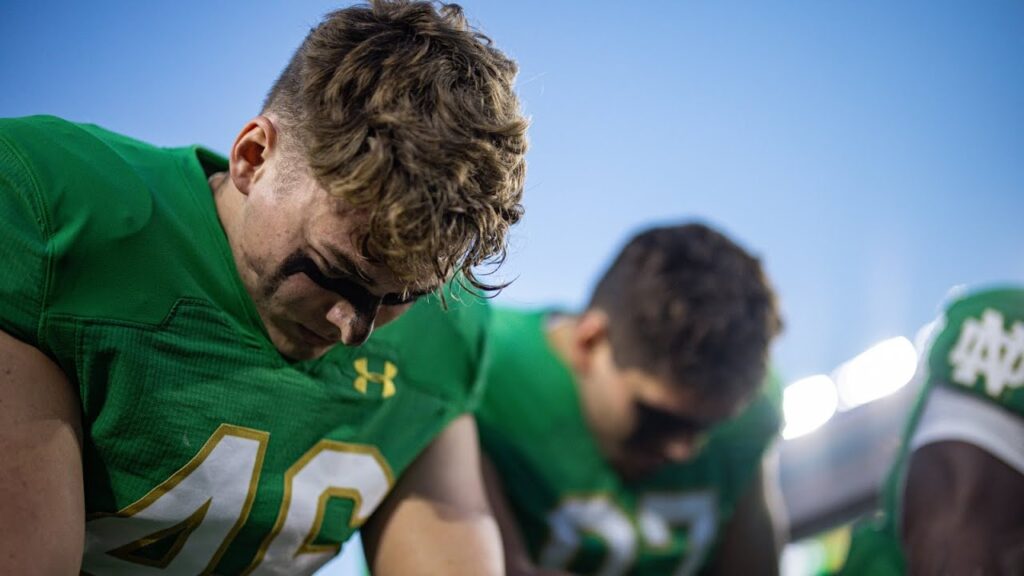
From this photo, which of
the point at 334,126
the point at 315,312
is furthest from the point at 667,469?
the point at 334,126

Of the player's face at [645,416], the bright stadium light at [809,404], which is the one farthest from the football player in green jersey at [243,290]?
the bright stadium light at [809,404]

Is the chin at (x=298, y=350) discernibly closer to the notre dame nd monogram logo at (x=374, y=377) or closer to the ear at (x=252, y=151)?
the notre dame nd monogram logo at (x=374, y=377)

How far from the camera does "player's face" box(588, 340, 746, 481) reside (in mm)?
2410

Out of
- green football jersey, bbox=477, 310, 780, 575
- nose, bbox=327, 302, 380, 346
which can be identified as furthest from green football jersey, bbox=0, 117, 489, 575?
green football jersey, bbox=477, 310, 780, 575

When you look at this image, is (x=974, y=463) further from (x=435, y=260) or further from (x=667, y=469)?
(x=435, y=260)

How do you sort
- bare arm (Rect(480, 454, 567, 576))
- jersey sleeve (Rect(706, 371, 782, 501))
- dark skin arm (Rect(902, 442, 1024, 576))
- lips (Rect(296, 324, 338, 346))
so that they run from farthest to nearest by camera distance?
jersey sleeve (Rect(706, 371, 782, 501)) → dark skin arm (Rect(902, 442, 1024, 576)) → bare arm (Rect(480, 454, 567, 576)) → lips (Rect(296, 324, 338, 346))

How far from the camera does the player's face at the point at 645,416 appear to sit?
2.41 meters

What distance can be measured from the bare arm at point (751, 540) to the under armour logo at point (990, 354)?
1.75ft

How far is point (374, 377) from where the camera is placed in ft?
5.01

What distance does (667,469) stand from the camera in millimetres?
2520

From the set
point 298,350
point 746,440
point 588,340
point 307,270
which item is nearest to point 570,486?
point 588,340

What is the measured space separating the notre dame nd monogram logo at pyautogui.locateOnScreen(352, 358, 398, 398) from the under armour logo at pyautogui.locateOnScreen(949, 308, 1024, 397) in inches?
53.7

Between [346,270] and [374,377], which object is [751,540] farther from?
[346,270]

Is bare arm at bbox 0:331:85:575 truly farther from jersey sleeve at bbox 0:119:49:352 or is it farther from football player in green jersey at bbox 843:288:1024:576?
football player in green jersey at bbox 843:288:1024:576
